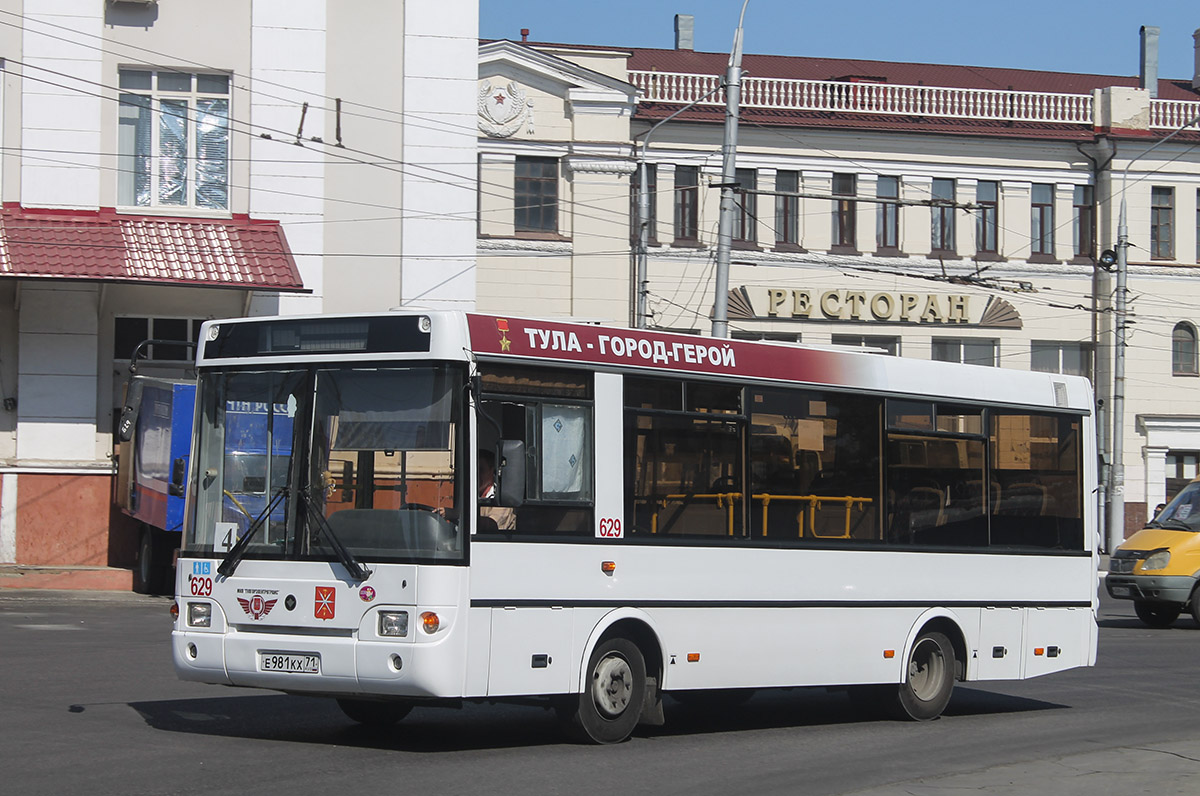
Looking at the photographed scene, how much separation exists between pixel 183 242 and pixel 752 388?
54.0 feet

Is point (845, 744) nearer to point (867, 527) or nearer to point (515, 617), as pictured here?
point (867, 527)

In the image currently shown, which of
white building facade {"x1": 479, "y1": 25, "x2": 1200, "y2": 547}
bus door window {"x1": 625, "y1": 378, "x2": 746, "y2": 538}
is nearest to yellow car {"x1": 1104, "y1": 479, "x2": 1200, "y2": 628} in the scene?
bus door window {"x1": 625, "y1": 378, "x2": 746, "y2": 538}

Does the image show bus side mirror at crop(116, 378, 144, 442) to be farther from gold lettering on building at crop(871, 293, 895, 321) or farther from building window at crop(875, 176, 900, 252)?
building window at crop(875, 176, 900, 252)

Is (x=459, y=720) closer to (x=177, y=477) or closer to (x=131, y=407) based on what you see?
(x=131, y=407)

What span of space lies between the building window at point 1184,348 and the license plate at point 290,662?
40.4 metres

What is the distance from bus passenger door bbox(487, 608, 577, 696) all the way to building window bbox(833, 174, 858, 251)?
3446 centimetres

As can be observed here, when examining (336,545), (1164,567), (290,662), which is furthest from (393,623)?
(1164,567)

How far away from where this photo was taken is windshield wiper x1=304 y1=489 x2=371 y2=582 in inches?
382

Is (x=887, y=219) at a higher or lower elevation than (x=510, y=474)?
higher

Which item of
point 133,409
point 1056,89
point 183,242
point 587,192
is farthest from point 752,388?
point 1056,89

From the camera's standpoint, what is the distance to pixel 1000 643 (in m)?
13.6

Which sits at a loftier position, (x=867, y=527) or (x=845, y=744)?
(x=867, y=527)

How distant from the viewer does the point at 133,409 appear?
13227 mm

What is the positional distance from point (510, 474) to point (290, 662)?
5.78 ft
